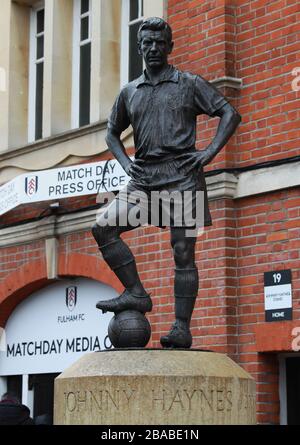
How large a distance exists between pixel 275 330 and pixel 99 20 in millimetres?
4638

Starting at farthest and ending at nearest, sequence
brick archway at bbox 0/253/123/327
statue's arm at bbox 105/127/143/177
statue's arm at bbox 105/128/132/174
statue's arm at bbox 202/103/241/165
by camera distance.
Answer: brick archway at bbox 0/253/123/327 < statue's arm at bbox 105/128/132/174 < statue's arm at bbox 105/127/143/177 < statue's arm at bbox 202/103/241/165

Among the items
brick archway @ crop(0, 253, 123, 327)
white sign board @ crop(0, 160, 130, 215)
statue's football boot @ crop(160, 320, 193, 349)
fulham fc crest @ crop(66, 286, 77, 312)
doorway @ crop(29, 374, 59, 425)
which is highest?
white sign board @ crop(0, 160, 130, 215)

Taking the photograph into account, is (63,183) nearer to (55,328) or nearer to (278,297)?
(55,328)

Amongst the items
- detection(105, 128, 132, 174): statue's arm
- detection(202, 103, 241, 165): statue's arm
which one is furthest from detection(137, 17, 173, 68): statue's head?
detection(105, 128, 132, 174): statue's arm

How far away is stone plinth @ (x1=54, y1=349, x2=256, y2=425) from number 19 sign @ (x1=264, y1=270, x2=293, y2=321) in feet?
11.9

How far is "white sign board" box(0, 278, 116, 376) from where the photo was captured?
13.4 m

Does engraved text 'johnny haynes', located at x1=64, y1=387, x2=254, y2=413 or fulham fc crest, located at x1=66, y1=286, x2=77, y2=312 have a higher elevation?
fulham fc crest, located at x1=66, y1=286, x2=77, y2=312

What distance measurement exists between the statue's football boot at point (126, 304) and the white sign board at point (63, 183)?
16.1 ft

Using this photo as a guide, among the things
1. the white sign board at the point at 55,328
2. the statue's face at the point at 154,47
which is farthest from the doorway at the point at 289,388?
the statue's face at the point at 154,47

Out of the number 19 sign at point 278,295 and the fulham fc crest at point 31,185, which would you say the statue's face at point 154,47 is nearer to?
the number 19 sign at point 278,295

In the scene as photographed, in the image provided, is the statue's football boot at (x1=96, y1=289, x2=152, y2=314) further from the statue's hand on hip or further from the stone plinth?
the statue's hand on hip

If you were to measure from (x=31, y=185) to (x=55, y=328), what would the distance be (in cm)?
173

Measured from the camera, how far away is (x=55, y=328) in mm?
14070
